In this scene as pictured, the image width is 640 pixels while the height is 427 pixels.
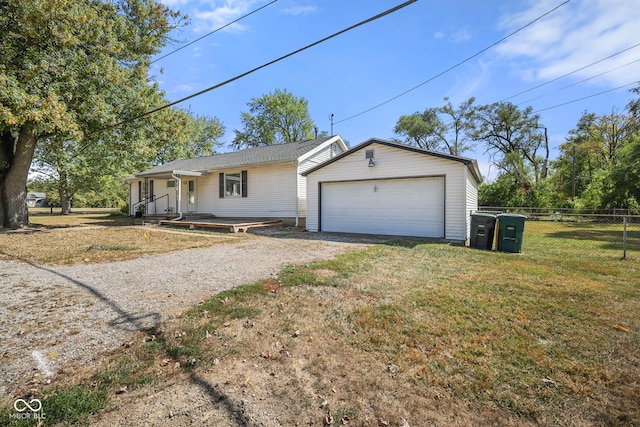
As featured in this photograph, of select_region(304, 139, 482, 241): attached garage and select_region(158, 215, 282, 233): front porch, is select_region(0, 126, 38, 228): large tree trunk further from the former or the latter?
select_region(304, 139, 482, 241): attached garage

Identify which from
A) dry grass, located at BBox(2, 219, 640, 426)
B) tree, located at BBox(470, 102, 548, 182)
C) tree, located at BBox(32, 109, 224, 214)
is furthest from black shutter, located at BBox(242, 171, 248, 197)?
tree, located at BBox(470, 102, 548, 182)

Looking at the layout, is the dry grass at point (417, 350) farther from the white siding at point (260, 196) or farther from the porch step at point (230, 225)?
the white siding at point (260, 196)

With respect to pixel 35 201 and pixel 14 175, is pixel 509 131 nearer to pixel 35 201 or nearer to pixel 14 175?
pixel 14 175

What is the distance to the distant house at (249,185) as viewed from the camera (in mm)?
14086

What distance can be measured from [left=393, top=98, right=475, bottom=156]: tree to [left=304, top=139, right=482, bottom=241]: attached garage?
2280cm

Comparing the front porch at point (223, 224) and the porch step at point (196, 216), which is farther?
the porch step at point (196, 216)

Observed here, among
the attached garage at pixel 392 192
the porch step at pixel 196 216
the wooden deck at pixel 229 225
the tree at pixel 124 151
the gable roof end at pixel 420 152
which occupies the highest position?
the tree at pixel 124 151

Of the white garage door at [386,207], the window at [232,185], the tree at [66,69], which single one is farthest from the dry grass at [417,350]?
the window at [232,185]

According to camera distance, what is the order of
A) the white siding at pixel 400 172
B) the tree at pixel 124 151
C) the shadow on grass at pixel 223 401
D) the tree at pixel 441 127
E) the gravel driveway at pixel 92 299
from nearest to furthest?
1. the shadow on grass at pixel 223 401
2. the gravel driveway at pixel 92 299
3. the white siding at pixel 400 172
4. the tree at pixel 124 151
5. the tree at pixel 441 127

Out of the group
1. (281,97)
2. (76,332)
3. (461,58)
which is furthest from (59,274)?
(281,97)

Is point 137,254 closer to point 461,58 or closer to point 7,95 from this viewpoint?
point 7,95

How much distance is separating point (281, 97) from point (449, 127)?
787 inches

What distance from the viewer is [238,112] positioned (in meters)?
35.7

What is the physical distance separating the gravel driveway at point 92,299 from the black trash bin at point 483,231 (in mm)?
4640
